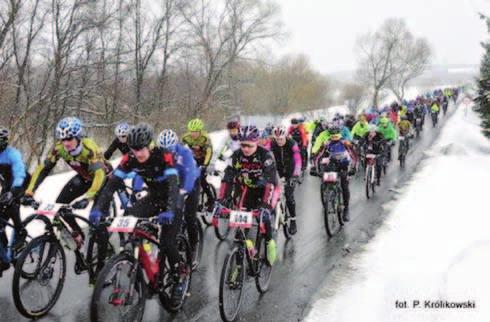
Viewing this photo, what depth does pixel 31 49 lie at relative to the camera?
20547mm

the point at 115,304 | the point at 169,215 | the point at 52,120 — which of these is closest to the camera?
the point at 115,304

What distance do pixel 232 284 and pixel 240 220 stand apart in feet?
2.27

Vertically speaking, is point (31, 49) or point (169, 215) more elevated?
point (31, 49)

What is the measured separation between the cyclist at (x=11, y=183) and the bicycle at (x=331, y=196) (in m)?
4.96

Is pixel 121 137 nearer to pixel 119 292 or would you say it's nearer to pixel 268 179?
pixel 268 179

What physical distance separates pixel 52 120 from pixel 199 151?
1583 cm

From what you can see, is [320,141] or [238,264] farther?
[320,141]

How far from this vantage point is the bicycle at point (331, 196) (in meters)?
8.59

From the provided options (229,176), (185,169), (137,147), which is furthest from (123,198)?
(137,147)

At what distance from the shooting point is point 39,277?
5.09 m

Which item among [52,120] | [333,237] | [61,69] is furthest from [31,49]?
[333,237]

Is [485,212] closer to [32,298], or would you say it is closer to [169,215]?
[169,215]

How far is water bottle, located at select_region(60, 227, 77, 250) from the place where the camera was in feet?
17.3

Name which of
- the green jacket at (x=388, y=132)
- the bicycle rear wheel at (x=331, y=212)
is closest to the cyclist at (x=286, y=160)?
the bicycle rear wheel at (x=331, y=212)
